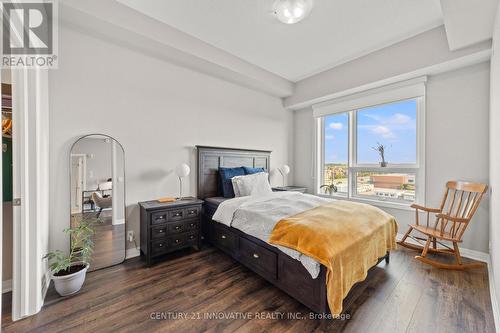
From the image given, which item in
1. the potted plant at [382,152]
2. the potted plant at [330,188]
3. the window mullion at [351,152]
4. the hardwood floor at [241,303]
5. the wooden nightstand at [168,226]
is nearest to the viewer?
the hardwood floor at [241,303]

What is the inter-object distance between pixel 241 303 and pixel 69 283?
5.27 feet

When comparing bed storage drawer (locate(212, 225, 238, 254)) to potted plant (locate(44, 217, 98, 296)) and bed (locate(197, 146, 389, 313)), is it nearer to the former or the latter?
bed (locate(197, 146, 389, 313))

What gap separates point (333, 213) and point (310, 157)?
2632 millimetres

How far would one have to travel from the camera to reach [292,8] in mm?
2115

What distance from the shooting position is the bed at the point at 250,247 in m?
1.72

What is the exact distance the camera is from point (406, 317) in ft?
5.60

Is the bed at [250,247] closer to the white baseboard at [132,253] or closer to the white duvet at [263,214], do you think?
the white duvet at [263,214]

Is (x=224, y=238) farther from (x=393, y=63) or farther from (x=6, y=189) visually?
(x=393, y=63)

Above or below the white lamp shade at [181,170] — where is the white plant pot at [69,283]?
below

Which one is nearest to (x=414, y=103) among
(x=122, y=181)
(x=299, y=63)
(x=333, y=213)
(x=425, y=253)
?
(x=299, y=63)

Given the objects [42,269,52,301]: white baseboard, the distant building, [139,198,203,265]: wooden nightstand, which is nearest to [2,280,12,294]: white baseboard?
[42,269,52,301]: white baseboard

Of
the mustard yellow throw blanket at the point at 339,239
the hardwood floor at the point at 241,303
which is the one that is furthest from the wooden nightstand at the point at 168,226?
the mustard yellow throw blanket at the point at 339,239

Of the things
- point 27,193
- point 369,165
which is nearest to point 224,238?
point 27,193

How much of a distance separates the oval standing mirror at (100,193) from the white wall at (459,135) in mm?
4140
